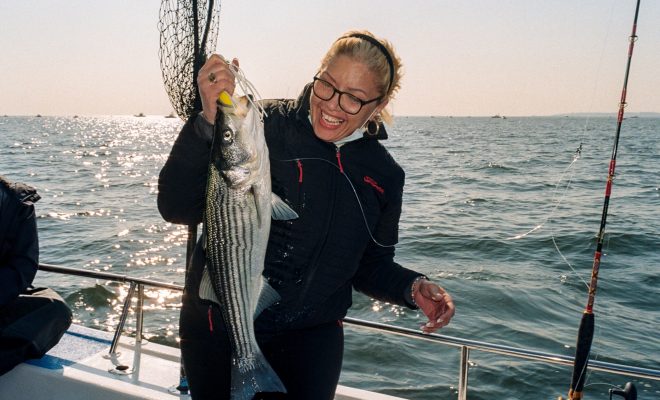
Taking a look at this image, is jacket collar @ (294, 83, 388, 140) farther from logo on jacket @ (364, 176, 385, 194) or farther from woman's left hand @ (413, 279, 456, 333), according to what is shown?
woman's left hand @ (413, 279, 456, 333)

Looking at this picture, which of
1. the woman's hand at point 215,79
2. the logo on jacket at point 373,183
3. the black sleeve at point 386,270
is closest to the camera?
the woman's hand at point 215,79

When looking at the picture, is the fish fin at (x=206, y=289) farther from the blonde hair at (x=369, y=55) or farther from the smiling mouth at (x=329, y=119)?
the blonde hair at (x=369, y=55)

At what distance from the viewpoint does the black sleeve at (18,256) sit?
373cm

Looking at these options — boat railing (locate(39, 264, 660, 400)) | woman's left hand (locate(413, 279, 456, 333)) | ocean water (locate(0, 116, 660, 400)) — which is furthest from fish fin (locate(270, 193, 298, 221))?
ocean water (locate(0, 116, 660, 400))

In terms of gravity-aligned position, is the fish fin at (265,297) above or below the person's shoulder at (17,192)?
below

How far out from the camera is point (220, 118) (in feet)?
7.45

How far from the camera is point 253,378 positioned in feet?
8.07

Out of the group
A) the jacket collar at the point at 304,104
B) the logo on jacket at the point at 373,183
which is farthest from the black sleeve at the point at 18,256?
the logo on jacket at the point at 373,183

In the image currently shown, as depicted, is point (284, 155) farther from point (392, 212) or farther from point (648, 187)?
point (648, 187)

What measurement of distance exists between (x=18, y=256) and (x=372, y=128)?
261 cm

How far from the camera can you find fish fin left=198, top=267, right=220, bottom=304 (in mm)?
2504

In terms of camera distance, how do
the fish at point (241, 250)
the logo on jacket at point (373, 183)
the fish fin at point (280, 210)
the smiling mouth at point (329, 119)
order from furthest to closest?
1. the logo on jacket at point (373, 183)
2. the smiling mouth at point (329, 119)
3. the fish fin at point (280, 210)
4. the fish at point (241, 250)

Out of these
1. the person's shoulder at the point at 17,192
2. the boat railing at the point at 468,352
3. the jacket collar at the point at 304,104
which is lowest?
the boat railing at the point at 468,352

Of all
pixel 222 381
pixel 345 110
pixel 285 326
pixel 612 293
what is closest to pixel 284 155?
pixel 345 110
